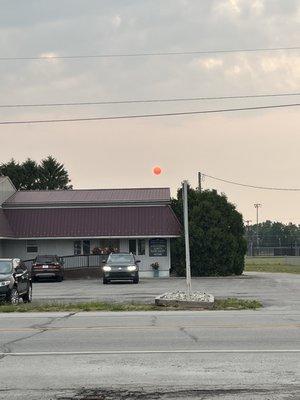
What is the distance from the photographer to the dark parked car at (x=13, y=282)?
20.7 metres

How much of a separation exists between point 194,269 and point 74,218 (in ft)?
28.6

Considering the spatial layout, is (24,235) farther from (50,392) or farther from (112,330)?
(50,392)

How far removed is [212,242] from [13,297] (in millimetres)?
24020

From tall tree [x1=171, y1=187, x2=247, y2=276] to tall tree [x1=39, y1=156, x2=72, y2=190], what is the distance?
122 feet

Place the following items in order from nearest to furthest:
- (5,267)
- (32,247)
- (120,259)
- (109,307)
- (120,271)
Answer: (109,307)
(5,267)
(120,271)
(120,259)
(32,247)

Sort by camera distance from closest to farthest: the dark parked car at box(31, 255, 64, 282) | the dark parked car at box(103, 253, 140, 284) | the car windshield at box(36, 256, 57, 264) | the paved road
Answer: the paved road → the dark parked car at box(103, 253, 140, 284) → the dark parked car at box(31, 255, 64, 282) → the car windshield at box(36, 256, 57, 264)

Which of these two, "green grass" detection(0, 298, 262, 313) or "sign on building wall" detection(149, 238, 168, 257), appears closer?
"green grass" detection(0, 298, 262, 313)

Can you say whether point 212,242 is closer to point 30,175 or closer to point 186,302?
point 186,302

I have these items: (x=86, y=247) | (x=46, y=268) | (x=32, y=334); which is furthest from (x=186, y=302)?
(x=86, y=247)

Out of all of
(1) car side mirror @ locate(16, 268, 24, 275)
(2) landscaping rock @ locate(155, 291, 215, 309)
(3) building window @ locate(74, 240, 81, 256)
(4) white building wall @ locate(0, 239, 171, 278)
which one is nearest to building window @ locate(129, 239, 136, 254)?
(4) white building wall @ locate(0, 239, 171, 278)

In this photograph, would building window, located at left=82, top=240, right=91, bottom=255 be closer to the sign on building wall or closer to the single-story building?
the single-story building

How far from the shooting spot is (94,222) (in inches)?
1781

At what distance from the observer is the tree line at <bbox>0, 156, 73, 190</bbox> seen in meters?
76.4

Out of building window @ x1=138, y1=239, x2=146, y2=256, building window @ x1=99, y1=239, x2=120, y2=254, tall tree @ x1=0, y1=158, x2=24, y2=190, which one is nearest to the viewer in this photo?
building window @ x1=138, y1=239, x2=146, y2=256
